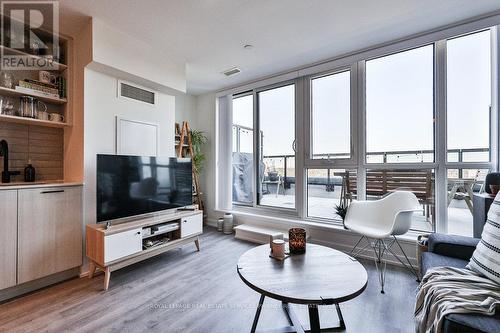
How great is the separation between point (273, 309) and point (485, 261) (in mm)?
1372

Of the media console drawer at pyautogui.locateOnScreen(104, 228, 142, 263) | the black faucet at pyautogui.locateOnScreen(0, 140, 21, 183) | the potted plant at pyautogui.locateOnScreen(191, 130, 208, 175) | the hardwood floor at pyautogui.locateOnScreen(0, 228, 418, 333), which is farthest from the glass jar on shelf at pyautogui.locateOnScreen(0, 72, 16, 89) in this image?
the potted plant at pyautogui.locateOnScreen(191, 130, 208, 175)

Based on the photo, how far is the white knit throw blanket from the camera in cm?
104

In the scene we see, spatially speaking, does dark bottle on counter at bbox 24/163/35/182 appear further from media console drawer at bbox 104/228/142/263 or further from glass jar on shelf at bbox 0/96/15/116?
media console drawer at bbox 104/228/142/263

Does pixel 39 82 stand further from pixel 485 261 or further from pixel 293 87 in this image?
pixel 485 261

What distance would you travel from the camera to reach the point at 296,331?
1463 mm

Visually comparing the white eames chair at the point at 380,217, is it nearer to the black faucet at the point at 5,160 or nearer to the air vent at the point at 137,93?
the air vent at the point at 137,93

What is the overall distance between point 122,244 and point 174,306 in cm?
83

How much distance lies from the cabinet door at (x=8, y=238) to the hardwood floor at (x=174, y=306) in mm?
220

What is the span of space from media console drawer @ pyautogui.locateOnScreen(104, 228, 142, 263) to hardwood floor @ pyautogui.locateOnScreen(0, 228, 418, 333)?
0.90 feet

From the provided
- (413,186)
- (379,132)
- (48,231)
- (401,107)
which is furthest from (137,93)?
(413,186)

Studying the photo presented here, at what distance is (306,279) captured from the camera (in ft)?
4.20

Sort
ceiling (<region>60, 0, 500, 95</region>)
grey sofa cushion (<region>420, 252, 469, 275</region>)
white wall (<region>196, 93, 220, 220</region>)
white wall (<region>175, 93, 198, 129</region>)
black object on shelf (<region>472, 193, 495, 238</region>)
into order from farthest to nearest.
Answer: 1. white wall (<region>196, 93, 220, 220</region>)
2. white wall (<region>175, 93, 198, 129</region>)
3. ceiling (<region>60, 0, 500, 95</region>)
4. black object on shelf (<region>472, 193, 495, 238</region>)
5. grey sofa cushion (<region>420, 252, 469, 275</region>)

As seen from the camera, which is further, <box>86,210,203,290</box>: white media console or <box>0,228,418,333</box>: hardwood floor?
<box>86,210,203,290</box>: white media console

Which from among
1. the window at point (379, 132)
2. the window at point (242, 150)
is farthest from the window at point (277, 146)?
the window at point (242, 150)
